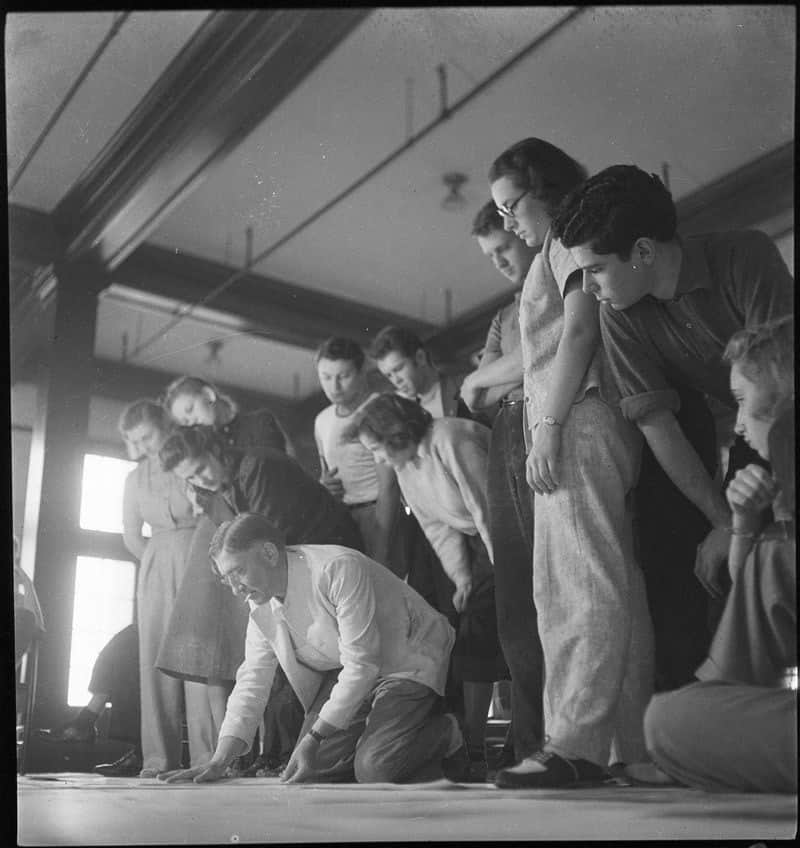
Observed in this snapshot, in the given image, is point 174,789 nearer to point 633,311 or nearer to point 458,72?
point 633,311

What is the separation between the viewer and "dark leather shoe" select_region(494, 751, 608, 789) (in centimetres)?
259

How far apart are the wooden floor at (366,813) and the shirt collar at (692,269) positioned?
1167 mm

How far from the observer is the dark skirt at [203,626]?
3014 millimetres

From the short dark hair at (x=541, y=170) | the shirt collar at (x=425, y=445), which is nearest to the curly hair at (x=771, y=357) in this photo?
the short dark hair at (x=541, y=170)

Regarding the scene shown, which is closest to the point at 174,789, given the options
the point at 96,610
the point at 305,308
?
the point at 96,610

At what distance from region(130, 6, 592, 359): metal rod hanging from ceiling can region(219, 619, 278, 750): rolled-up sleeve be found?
85 centimetres

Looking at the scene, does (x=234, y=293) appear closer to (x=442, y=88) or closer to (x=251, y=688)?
(x=442, y=88)

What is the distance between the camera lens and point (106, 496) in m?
3.14

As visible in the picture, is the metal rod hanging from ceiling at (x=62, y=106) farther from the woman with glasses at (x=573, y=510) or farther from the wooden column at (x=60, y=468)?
the woman with glasses at (x=573, y=510)

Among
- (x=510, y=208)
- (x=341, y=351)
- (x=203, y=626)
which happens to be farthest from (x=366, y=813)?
(x=510, y=208)

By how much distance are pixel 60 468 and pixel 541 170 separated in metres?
1.53

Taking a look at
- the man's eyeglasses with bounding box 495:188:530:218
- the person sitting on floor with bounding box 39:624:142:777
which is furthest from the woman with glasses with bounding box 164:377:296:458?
the man's eyeglasses with bounding box 495:188:530:218

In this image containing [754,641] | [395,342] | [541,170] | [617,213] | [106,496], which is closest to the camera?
[754,641]

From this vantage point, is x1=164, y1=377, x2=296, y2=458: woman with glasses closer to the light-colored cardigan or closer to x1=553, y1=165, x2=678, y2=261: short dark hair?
the light-colored cardigan
